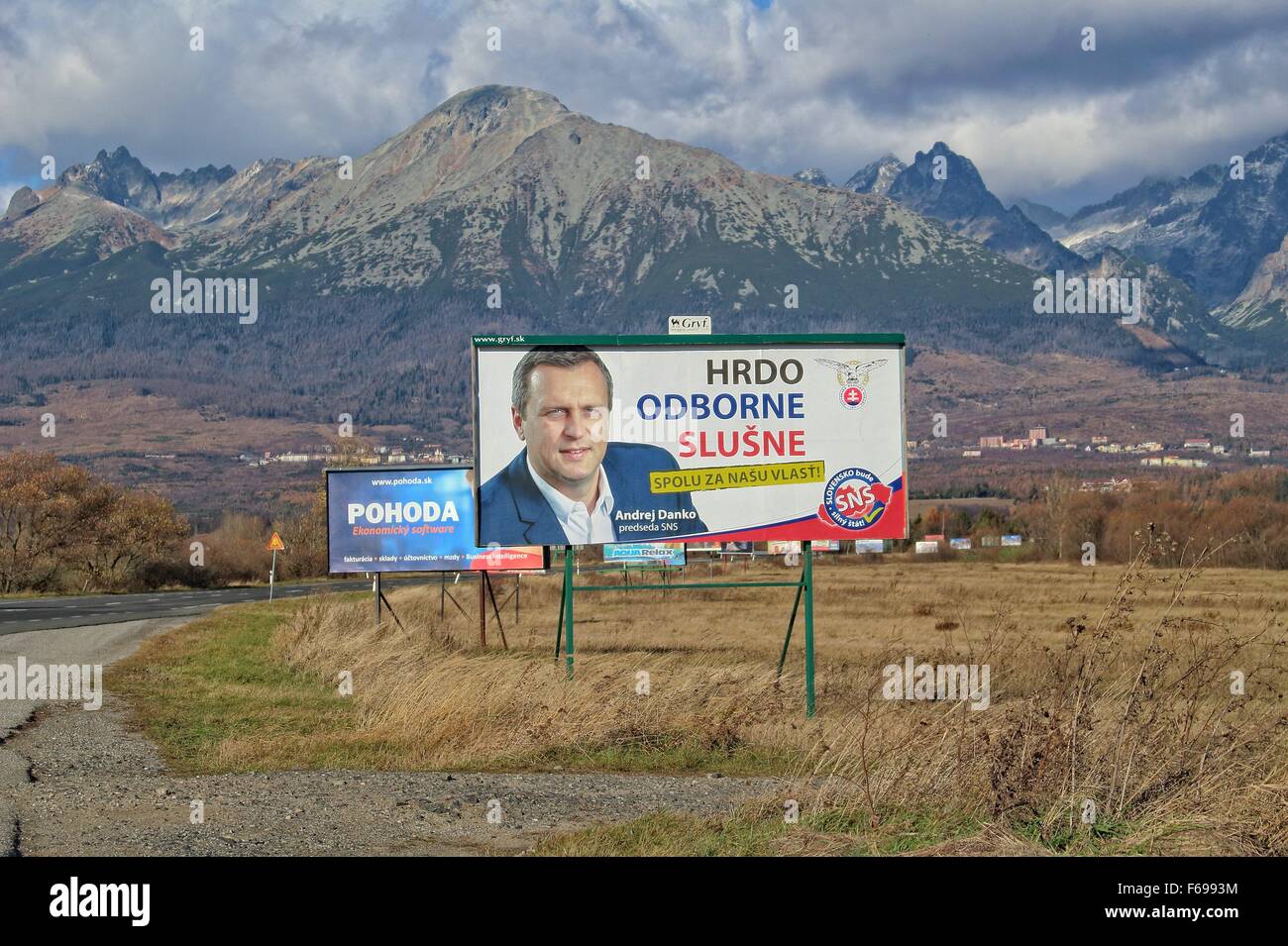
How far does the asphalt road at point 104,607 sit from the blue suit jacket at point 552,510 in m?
16.0

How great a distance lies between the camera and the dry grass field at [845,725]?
9836mm

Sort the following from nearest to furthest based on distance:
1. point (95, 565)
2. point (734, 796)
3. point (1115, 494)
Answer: point (734, 796) < point (95, 565) < point (1115, 494)

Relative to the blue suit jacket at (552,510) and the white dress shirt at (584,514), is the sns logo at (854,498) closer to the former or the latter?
the blue suit jacket at (552,510)

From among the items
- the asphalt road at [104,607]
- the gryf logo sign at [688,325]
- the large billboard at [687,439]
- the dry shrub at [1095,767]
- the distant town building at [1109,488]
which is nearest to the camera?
the dry shrub at [1095,767]

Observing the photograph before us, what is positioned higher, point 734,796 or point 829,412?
point 829,412

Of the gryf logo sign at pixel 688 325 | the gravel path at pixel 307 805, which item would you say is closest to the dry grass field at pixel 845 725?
the gravel path at pixel 307 805

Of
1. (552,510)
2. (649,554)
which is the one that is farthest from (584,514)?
(649,554)

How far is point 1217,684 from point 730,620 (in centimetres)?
2106

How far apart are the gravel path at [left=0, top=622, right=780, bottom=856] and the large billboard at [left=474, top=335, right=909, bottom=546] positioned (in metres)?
5.66

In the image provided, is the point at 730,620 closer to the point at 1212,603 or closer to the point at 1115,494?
the point at 1212,603

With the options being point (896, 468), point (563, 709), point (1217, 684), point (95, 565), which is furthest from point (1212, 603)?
point (95, 565)

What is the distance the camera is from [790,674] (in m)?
18.9
